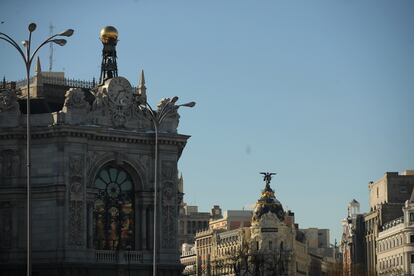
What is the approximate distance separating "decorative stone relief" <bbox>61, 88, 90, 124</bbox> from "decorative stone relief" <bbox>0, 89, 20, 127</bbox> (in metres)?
3.93

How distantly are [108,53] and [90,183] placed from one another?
13697 mm

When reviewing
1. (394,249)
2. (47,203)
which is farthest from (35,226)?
(394,249)

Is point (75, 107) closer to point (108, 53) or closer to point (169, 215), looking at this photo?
point (108, 53)

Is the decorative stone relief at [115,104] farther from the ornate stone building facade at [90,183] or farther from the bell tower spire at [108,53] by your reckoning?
the bell tower spire at [108,53]

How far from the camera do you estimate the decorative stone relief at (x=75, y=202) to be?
12200 centimetres

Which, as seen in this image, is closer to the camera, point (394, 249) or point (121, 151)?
point (121, 151)

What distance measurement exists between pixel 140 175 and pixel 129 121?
4622mm

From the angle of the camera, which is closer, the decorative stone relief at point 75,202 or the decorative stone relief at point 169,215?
the decorative stone relief at point 75,202

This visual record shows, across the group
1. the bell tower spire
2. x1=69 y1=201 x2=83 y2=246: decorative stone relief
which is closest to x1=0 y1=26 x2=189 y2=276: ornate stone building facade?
x1=69 y1=201 x2=83 y2=246: decorative stone relief

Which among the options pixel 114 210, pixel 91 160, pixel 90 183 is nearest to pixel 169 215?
pixel 114 210

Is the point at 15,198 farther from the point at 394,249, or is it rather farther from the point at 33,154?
the point at 394,249

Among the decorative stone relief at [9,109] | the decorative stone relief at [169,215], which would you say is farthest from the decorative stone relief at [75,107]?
the decorative stone relief at [169,215]

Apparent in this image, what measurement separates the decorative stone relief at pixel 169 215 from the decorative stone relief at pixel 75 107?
30.8ft

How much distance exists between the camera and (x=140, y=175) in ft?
420
